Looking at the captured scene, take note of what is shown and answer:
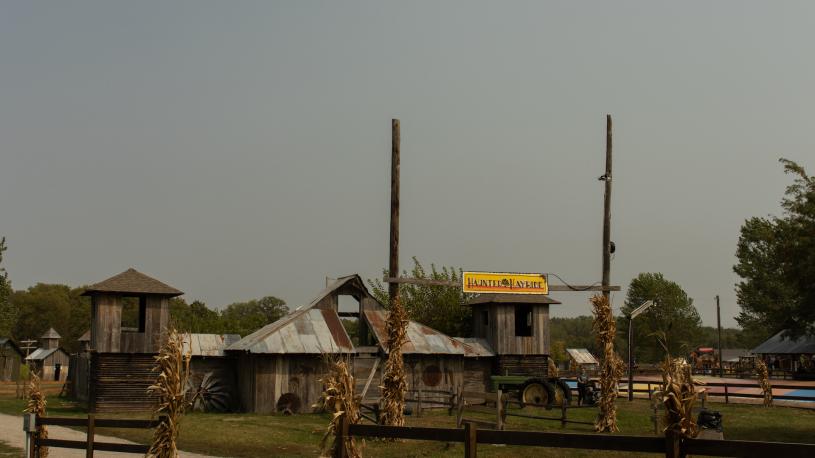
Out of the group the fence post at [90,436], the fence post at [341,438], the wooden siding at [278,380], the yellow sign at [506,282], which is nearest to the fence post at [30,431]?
the fence post at [90,436]

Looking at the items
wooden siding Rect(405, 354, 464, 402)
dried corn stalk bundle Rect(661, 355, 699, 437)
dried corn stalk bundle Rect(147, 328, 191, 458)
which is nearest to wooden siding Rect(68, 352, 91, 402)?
wooden siding Rect(405, 354, 464, 402)

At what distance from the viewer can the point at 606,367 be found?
25.5 m

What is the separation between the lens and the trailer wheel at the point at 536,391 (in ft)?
108

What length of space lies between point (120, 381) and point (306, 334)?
28.5ft

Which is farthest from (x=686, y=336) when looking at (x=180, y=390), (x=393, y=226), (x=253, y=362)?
(x=180, y=390)

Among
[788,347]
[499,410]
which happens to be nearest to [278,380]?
[499,410]

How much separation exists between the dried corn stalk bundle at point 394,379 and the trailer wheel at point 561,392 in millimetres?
11102

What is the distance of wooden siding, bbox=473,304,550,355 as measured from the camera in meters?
40.7

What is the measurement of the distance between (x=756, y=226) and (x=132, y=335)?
6389cm

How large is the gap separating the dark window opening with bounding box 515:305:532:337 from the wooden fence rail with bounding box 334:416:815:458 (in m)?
31.8

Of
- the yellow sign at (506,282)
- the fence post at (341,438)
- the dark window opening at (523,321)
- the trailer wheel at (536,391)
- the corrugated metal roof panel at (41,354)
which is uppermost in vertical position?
the yellow sign at (506,282)

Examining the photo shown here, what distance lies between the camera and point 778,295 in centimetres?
7169

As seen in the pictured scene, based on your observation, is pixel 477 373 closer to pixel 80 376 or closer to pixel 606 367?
pixel 606 367

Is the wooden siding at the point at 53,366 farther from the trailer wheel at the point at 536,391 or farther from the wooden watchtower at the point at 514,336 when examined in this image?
the trailer wheel at the point at 536,391
